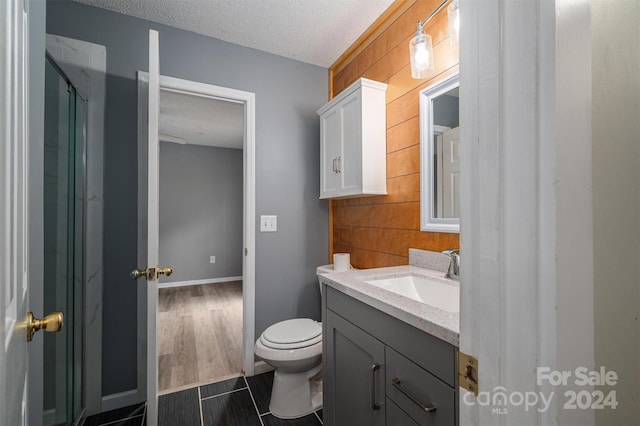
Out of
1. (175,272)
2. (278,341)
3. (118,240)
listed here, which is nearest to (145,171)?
(118,240)

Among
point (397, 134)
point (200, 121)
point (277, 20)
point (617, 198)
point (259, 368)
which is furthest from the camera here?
point (200, 121)

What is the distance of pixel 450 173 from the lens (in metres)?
1.45

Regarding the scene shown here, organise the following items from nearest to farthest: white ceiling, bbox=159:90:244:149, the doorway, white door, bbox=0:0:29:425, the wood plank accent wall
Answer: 1. white door, bbox=0:0:29:425
2. the wood plank accent wall
3. white ceiling, bbox=159:90:244:149
4. the doorway

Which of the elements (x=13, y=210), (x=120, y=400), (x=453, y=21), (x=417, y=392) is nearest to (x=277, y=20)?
(x=453, y=21)

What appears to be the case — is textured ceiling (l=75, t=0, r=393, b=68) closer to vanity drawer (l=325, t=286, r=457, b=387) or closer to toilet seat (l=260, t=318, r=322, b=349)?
vanity drawer (l=325, t=286, r=457, b=387)

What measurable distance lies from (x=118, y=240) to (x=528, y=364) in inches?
81.1

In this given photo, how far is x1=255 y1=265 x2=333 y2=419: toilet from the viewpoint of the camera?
1.63 meters

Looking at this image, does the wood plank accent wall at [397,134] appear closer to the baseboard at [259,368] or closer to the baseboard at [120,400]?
the baseboard at [259,368]

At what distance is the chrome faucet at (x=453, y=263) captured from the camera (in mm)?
1265

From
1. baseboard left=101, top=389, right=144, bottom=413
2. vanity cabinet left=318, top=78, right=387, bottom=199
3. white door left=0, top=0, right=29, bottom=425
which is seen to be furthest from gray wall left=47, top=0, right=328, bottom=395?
white door left=0, top=0, right=29, bottom=425

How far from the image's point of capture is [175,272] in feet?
15.0

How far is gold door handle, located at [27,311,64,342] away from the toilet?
3.90ft

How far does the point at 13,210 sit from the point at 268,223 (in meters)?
1.74

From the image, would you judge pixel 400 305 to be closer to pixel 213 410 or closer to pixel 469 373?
pixel 469 373
